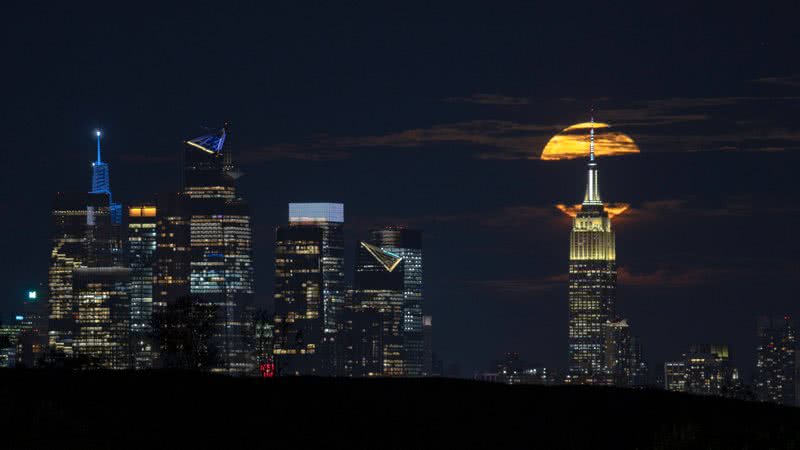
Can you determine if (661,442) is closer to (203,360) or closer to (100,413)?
(100,413)

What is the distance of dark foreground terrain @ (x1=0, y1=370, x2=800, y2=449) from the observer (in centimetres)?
3834

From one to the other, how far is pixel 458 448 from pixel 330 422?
131 inches

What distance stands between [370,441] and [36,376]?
27.9ft

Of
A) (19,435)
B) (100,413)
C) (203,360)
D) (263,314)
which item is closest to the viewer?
(19,435)

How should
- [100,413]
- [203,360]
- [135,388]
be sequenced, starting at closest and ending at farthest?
[100,413] < [135,388] < [203,360]

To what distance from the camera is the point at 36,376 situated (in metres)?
40.8

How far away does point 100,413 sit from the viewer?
3878 centimetres

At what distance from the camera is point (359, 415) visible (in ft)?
136

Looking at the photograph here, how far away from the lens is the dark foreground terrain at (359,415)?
38.3 metres

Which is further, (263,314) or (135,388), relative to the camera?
(263,314)

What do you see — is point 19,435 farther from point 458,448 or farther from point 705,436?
point 705,436

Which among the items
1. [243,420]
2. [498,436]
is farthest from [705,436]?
[243,420]

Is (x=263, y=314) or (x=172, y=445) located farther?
(x=263, y=314)

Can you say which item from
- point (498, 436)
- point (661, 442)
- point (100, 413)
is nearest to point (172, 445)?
point (100, 413)
